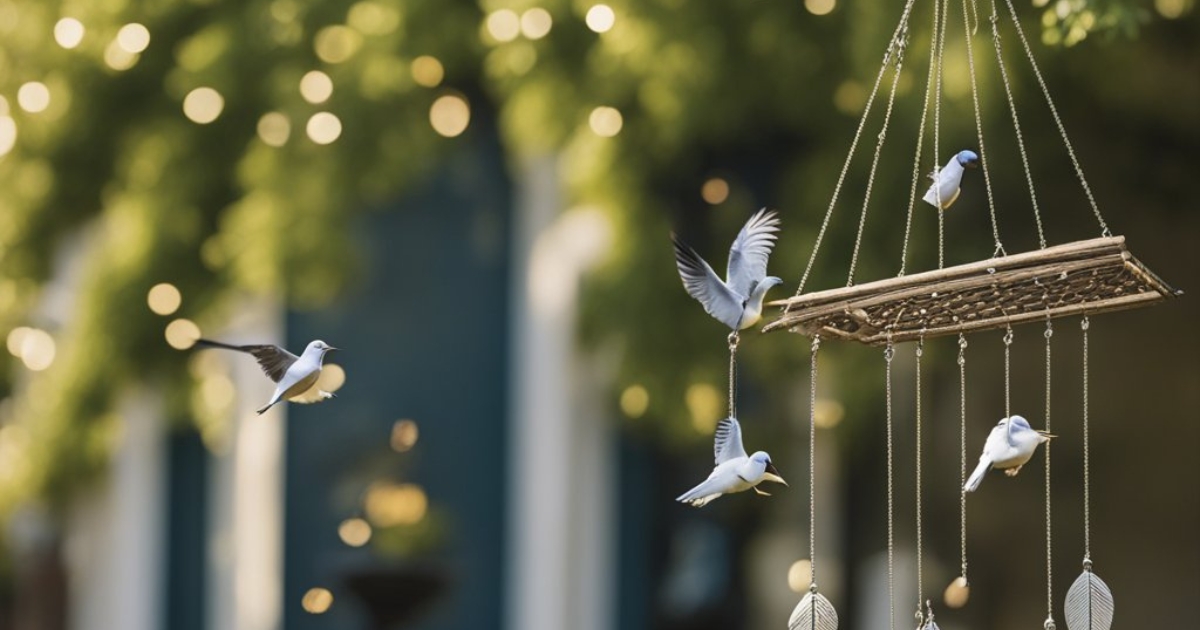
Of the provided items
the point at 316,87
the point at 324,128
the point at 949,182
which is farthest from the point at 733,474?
the point at 316,87

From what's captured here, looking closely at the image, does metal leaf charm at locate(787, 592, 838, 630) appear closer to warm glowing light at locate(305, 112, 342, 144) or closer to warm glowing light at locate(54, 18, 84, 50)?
warm glowing light at locate(305, 112, 342, 144)

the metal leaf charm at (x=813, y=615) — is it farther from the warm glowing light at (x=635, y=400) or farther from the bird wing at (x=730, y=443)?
the warm glowing light at (x=635, y=400)

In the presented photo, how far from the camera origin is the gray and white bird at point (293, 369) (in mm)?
2582

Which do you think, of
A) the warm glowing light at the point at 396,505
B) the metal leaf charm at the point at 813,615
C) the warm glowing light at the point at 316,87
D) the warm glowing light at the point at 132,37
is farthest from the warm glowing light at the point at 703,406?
the metal leaf charm at the point at 813,615

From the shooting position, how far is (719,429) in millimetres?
2568

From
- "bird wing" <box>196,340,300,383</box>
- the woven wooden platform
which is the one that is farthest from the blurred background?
"bird wing" <box>196,340,300,383</box>

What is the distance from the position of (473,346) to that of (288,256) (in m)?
0.71

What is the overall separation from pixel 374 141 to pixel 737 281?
8.92 feet

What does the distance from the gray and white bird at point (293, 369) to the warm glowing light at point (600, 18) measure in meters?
2.29

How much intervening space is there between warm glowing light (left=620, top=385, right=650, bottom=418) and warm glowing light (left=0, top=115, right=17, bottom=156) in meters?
2.08

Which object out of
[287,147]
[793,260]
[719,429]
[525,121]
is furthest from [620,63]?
[719,429]

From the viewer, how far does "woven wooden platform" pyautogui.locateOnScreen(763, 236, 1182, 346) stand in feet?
7.93

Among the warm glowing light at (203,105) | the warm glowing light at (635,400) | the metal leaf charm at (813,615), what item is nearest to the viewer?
the metal leaf charm at (813,615)

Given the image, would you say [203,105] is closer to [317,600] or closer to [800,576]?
[317,600]
